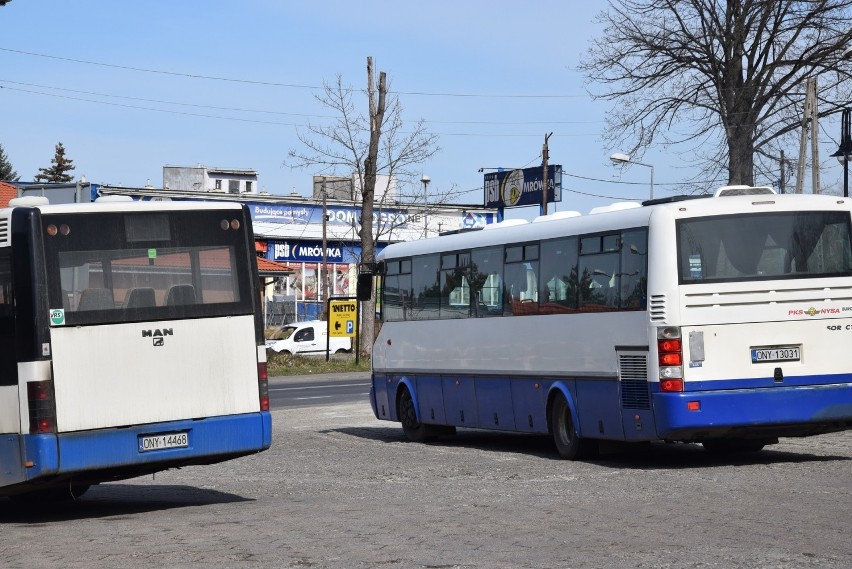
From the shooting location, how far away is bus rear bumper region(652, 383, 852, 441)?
15805mm

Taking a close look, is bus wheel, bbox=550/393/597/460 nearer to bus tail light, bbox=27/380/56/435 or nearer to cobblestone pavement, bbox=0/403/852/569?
cobblestone pavement, bbox=0/403/852/569

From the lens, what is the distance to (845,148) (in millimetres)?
37062

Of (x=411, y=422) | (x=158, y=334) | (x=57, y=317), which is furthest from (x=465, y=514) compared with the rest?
(x=411, y=422)

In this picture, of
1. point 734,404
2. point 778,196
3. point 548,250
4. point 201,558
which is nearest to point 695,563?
point 201,558

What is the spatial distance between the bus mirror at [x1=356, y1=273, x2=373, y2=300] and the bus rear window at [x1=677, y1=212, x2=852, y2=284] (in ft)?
28.9

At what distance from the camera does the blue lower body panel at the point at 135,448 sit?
12.7 m

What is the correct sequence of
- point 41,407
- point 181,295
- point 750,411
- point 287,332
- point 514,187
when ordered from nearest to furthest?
point 41,407
point 181,295
point 750,411
point 287,332
point 514,187

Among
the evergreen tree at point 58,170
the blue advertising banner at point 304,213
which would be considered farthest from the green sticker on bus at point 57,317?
the evergreen tree at point 58,170

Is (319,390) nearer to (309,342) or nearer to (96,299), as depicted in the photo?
(309,342)

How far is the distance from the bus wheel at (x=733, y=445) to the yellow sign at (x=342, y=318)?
29.8m

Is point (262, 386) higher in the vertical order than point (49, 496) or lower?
higher

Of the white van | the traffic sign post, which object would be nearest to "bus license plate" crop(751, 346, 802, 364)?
the traffic sign post

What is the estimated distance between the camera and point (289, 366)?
49.8 m

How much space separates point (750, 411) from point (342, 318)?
33.7 metres
